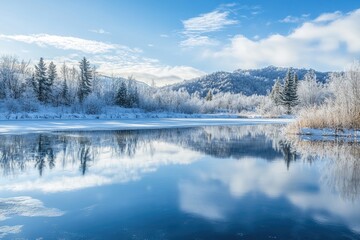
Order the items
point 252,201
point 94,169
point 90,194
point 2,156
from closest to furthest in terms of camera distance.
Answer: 1. point 252,201
2. point 90,194
3. point 94,169
4. point 2,156

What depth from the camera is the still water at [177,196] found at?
5.25m

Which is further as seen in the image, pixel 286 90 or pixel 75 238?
pixel 286 90

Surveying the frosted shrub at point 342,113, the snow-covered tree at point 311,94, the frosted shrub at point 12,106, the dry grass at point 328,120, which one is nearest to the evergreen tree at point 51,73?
the frosted shrub at point 12,106

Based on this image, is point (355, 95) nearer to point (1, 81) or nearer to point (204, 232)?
point (204, 232)

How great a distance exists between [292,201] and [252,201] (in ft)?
2.80

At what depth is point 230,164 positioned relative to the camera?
1099cm

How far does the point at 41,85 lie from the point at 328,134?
155 feet

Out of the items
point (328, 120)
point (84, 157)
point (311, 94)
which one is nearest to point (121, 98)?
point (311, 94)

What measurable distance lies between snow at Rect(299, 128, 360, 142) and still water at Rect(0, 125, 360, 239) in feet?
23.2

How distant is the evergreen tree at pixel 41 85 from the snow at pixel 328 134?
147 ft

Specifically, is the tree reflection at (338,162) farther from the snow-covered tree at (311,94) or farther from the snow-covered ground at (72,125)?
the snow-covered tree at (311,94)

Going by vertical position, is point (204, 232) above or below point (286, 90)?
below

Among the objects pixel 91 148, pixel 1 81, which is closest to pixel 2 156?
pixel 91 148

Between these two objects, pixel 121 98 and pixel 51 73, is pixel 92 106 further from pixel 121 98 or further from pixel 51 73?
pixel 51 73
